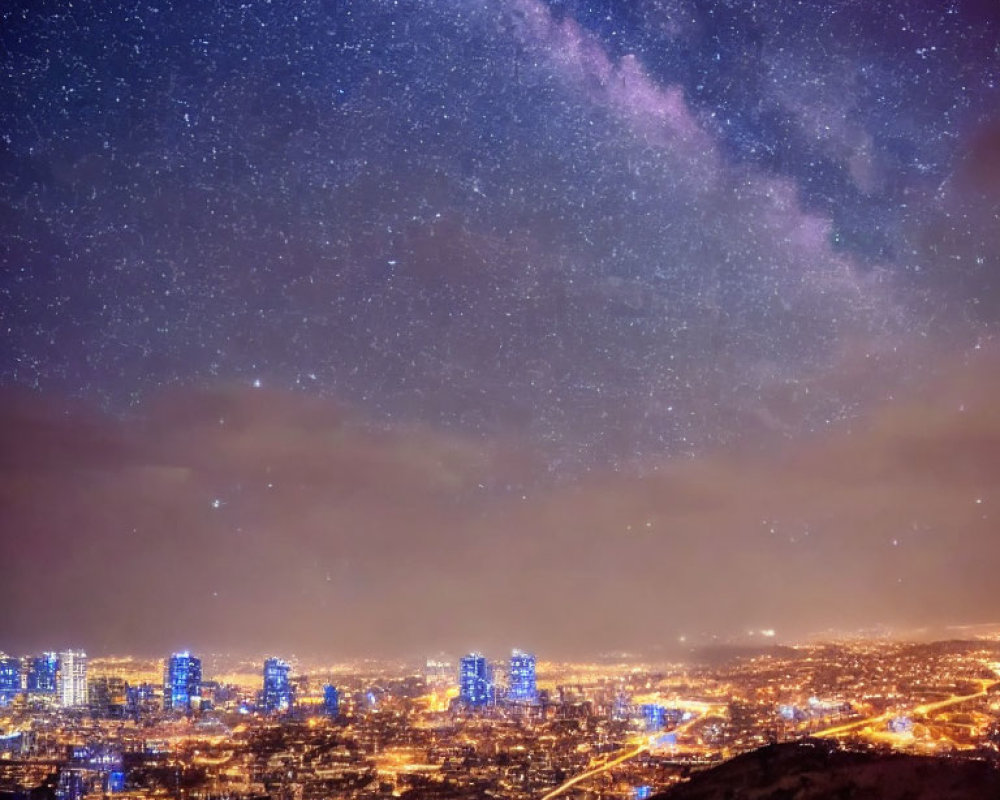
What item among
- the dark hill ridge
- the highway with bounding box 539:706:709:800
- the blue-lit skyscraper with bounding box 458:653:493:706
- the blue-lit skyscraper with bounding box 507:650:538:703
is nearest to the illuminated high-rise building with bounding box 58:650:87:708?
the blue-lit skyscraper with bounding box 458:653:493:706

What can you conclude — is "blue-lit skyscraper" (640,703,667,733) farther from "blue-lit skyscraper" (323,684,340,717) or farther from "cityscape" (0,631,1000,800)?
"blue-lit skyscraper" (323,684,340,717)

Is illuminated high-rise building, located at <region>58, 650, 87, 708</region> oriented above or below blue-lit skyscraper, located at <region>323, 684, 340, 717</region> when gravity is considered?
above

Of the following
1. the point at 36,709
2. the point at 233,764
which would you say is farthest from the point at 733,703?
the point at 36,709

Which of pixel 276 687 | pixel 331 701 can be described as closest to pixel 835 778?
pixel 331 701

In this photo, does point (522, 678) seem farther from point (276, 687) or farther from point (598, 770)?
point (598, 770)

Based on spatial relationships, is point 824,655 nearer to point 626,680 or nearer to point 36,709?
point 626,680

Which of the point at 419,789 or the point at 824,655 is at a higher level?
the point at 824,655
